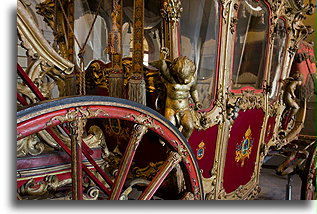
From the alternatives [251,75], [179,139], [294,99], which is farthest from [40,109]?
[294,99]

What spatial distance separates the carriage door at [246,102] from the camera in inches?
53.9

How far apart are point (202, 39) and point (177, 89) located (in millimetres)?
257

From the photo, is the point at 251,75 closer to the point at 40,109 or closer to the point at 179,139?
the point at 179,139

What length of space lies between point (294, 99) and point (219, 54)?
839mm

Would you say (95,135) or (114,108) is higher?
(114,108)

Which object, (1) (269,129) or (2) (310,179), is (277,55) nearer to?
(1) (269,129)

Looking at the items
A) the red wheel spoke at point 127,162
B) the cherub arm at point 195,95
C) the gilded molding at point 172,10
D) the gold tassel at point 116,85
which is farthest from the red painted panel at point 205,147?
the red wheel spoke at point 127,162

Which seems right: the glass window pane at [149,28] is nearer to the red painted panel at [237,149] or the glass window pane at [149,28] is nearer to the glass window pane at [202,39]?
the glass window pane at [202,39]

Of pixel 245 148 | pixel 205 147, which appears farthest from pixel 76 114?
pixel 245 148

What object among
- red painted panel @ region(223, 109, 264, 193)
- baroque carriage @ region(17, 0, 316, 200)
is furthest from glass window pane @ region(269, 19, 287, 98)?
red painted panel @ region(223, 109, 264, 193)

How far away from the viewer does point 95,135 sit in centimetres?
83

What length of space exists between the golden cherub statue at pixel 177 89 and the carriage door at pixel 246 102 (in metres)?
0.34

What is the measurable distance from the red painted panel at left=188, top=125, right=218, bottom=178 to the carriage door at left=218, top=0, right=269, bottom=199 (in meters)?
0.09

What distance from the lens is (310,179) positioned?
97 centimetres
